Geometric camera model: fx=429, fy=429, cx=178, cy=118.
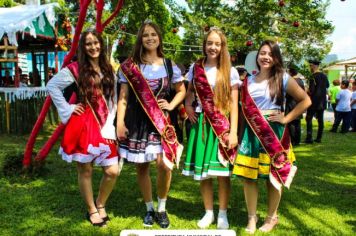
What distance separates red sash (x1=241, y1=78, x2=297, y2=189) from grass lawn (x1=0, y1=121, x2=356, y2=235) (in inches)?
21.8

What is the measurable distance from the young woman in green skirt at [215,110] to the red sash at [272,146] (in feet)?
0.50

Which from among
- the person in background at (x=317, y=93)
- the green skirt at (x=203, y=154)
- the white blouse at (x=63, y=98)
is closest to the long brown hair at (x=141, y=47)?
the white blouse at (x=63, y=98)

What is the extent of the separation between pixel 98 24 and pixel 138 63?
1.98 m

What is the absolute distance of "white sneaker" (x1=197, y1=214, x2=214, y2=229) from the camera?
384 centimetres

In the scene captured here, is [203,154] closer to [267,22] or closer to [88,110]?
[88,110]

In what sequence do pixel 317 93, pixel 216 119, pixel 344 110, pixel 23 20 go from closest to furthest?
1. pixel 216 119
2. pixel 317 93
3. pixel 23 20
4. pixel 344 110

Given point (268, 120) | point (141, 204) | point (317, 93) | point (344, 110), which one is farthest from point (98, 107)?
point (344, 110)

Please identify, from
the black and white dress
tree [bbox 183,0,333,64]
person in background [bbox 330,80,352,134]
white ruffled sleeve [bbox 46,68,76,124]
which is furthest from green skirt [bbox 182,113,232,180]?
person in background [bbox 330,80,352,134]

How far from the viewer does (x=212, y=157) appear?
3643mm

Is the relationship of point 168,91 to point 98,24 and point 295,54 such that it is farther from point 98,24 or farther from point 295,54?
point 295,54

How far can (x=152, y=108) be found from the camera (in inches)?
144

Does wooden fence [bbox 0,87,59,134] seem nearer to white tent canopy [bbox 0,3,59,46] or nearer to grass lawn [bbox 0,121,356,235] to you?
white tent canopy [bbox 0,3,59,46]

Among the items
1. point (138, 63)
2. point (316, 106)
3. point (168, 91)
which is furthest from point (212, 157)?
point (316, 106)

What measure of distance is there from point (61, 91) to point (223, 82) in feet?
4.62
